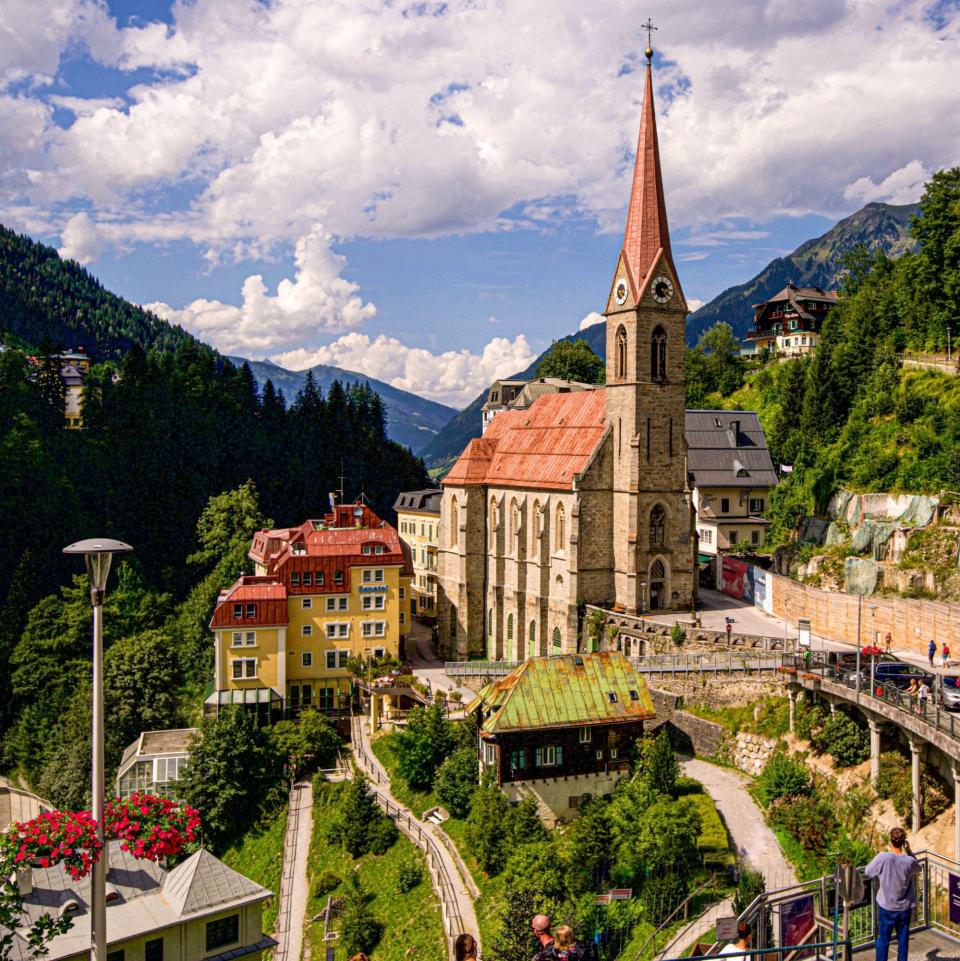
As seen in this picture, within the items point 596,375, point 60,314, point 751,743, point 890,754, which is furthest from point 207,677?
point 60,314

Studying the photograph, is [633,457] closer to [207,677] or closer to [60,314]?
[207,677]

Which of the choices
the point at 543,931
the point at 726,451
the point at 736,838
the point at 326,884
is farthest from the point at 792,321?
the point at 543,931

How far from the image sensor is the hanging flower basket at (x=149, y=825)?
1708 cm

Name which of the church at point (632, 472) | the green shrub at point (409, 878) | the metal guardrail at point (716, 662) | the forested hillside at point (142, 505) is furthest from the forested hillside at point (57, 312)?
the green shrub at point (409, 878)

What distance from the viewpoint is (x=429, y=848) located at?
3962 centimetres

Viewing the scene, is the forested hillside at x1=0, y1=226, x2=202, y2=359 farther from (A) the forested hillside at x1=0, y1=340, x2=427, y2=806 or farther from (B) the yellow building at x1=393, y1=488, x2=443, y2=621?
(B) the yellow building at x1=393, y1=488, x2=443, y2=621

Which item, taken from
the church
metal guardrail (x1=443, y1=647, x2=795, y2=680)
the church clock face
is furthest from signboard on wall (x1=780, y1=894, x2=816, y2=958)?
the church clock face

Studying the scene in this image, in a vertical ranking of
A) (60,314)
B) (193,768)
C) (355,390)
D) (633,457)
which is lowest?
(193,768)

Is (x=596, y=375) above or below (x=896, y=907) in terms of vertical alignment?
above

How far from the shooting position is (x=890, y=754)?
3409cm

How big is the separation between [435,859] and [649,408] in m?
26.7

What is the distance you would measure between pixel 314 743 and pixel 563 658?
14.6m

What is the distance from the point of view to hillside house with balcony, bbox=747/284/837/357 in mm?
111000

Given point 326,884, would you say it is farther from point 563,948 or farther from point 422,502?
point 422,502
